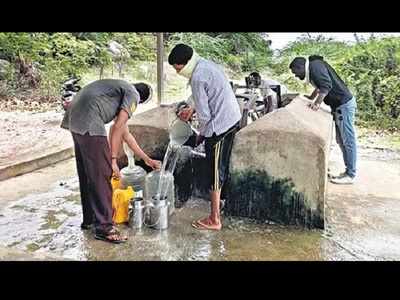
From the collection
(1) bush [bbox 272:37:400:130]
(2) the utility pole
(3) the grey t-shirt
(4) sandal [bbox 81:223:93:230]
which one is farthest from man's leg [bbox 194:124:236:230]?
(1) bush [bbox 272:37:400:130]

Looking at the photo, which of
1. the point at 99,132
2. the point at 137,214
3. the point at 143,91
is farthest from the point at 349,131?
the point at 99,132

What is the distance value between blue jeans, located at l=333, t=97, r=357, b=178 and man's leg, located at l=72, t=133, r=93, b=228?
2.71 m

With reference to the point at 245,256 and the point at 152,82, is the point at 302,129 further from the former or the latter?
the point at 152,82

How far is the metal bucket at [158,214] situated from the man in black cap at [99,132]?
0.31 meters

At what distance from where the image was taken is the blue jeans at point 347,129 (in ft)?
14.9

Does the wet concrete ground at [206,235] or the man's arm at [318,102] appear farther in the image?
the man's arm at [318,102]

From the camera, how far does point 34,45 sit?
29.9ft

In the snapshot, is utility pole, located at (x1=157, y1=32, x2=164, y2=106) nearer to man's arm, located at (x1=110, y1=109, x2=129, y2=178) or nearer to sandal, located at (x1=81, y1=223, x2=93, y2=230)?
man's arm, located at (x1=110, y1=109, x2=129, y2=178)

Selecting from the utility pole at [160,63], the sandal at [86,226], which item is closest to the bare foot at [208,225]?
the sandal at [86,226]

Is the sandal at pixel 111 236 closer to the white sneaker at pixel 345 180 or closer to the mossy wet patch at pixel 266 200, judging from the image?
the mossy wet patch at pixel 266 200

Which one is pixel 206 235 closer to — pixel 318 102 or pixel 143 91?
pixel 143 91
